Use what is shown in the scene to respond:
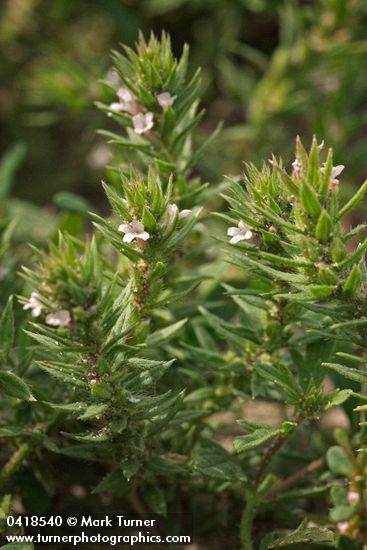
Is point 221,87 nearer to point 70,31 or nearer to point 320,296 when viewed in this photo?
point 70,31

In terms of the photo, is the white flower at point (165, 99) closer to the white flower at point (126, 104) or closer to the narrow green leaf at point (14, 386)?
the white flower at point (126, 104)

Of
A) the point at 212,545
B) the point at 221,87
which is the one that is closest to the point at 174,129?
the point at 212,545

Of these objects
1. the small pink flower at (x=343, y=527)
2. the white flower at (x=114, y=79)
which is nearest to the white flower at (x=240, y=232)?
the small pink flower at (x=343, y=527)

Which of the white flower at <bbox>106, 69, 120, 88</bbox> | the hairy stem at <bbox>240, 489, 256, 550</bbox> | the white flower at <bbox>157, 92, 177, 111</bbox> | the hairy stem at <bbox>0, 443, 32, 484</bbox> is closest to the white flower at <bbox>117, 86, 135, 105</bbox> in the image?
the white flower at <bbox>157, 92, 177, 111</bbox>

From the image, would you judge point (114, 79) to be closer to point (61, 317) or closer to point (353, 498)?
point (61, 317)

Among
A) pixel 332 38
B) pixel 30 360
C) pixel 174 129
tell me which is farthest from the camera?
pixel 332 38

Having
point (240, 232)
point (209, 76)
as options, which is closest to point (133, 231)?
point (240, 232)
